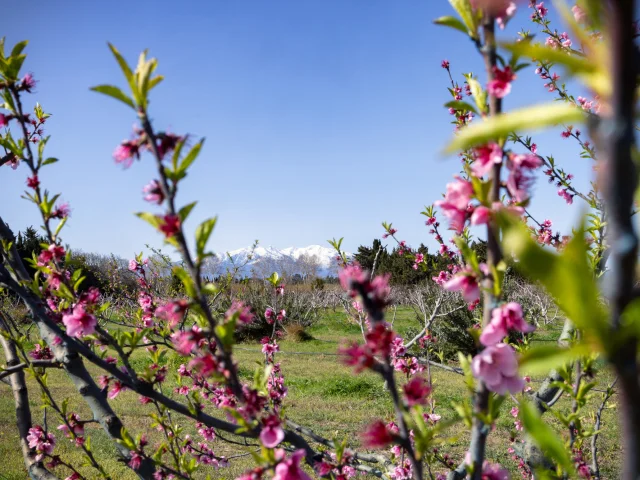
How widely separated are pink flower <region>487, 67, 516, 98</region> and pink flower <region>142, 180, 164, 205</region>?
80 cm

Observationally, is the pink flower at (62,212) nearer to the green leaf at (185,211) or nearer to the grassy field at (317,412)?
the green leaf at (185,211)

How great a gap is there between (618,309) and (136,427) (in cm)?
929

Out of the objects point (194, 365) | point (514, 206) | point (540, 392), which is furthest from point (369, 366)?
point (540, 392)

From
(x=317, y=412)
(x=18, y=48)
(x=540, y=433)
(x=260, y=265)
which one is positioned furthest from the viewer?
(x=260, y=265)

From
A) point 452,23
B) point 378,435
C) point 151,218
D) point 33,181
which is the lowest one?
point 378,435

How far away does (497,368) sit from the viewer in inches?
37.7

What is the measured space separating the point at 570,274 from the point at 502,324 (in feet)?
1.95

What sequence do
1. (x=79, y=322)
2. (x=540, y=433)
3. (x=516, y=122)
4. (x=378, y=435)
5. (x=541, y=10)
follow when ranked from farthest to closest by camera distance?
(x=541, y=10), (x=79, y=322), (x=378, y=435), (x=540, y=433), (x=516, y=122)

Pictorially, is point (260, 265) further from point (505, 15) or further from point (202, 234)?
point (505, 15)

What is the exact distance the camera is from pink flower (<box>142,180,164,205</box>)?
1102mm

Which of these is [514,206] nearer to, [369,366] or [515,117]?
[369,366]

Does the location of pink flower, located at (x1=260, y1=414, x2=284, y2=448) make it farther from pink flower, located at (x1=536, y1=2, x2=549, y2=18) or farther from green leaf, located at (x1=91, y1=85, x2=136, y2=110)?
pink flower, located at (x1=536, y1=2, x2=549, y2=18)

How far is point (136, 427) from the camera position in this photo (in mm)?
8227

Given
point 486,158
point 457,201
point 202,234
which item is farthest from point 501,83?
point 202,234
